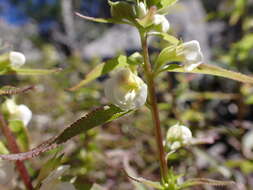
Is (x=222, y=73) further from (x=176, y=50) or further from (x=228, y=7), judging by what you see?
(x=228, y=7)

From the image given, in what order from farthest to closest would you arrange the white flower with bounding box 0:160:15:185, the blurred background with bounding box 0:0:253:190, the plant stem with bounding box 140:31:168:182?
the blurred background with bounding box 0:0:253:190, the white flower with bounding box 0:160:15:185, the plant stem with bounding box 140:31:168:182

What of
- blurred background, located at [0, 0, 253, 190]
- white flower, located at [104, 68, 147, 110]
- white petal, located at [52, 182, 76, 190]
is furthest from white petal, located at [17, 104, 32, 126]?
white flower, located at [104, 68, 147, 110]

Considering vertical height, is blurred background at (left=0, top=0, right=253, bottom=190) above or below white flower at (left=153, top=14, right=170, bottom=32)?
below

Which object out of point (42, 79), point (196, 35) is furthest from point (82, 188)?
point (196, 35)

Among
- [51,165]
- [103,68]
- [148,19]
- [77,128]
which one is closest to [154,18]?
[148,19]

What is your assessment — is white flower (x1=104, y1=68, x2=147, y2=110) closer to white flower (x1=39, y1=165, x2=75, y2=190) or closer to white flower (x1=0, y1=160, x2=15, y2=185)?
→ white flower (x1=39, y1=165, x2=75, y2=190)

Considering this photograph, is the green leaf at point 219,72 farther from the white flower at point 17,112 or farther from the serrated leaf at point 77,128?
the white flower at point 17,112

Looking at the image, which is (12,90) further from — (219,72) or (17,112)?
(219,72)
